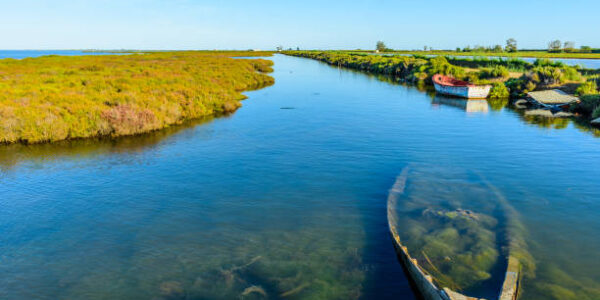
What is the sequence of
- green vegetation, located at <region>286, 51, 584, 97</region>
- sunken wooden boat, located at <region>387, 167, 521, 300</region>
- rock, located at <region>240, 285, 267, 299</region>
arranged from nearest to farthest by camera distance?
sunken wooden boat, located at <region>387, 167, 521, 300</region> → rock, located at <region>240, 285, 267, 299</region> → green vegetation, located at <region>286, 51, 584, 97</region>


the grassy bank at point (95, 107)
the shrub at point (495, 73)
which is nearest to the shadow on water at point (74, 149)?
the grassy bank at point (95, 107)

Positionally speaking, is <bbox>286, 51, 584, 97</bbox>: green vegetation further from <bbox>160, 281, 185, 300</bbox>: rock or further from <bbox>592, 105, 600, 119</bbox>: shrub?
<bbox>160, 281, 185, 300</bbox>: rock

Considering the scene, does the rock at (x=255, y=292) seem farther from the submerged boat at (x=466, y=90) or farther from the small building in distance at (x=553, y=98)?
the submerged boat at (x=466, y=90)

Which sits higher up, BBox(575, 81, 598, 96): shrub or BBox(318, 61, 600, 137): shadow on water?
BBox(575, 81, 598, 96): shrub

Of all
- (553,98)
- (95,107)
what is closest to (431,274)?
(95,107)

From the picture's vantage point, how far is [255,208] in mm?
14188

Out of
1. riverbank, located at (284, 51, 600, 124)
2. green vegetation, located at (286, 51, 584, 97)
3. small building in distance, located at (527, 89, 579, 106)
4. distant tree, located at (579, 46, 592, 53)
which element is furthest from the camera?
distant tree, located at (579, 46, 592, 53)

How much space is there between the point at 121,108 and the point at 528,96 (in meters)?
47.1

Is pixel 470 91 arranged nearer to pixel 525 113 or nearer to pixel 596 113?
pixel 525 113

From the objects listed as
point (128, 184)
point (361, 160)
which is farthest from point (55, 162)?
point (361, 160)

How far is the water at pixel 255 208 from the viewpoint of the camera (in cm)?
976

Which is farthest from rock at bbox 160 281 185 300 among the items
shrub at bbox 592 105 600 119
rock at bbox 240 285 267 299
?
shrub at bbox 592 105 600 119

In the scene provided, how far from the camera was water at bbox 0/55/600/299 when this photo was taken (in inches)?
384

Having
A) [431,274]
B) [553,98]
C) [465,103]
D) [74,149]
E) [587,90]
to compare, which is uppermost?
[587,90]
